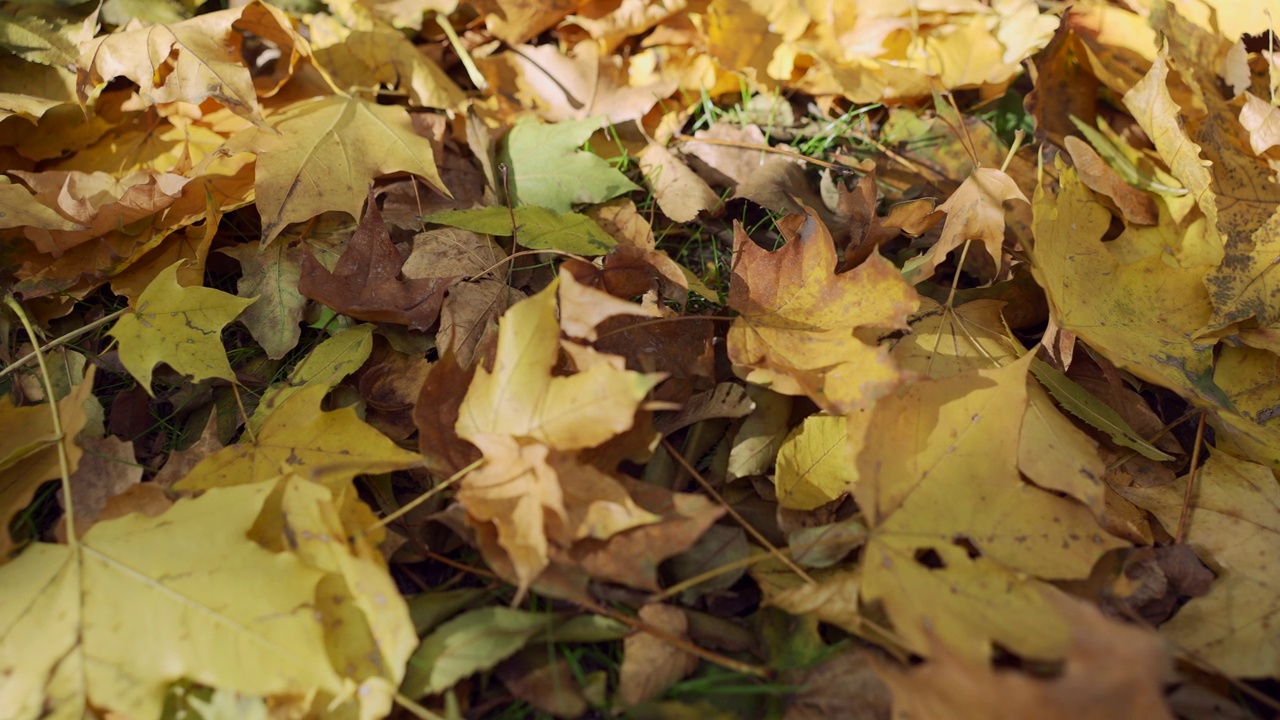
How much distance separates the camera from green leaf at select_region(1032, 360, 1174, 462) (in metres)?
1.06

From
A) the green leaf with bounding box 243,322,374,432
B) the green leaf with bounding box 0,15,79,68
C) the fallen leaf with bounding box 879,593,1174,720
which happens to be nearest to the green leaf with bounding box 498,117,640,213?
the green leaf with bounding box 243,322,374,432

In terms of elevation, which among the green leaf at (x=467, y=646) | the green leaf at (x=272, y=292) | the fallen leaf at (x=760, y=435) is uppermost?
the green leaf at (x=272, y=292)

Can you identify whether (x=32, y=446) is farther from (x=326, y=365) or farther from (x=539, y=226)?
(x=539, y=226)

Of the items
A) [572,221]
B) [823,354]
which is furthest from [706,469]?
[572,221]

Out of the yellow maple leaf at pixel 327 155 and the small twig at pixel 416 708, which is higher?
the yellow maple leaf at pixel 327 155

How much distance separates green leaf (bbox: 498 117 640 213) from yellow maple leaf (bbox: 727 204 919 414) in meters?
0.31

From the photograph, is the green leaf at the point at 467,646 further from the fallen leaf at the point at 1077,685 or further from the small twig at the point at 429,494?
the fallen leaf at the point at 1077,685

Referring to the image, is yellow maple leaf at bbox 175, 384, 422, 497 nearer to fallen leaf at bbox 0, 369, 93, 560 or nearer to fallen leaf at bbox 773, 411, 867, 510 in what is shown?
fallen leaf at bbox 0, 369, 93, 560

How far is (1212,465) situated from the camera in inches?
41.3

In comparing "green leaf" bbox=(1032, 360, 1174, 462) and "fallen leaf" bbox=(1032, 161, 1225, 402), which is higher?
"fallen leaf" bbox=(1032, 161, 1225, 402)

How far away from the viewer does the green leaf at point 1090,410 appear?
41.8 inches

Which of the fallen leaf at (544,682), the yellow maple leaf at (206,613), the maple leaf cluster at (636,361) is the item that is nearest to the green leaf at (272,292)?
the maple leaf cluster at (636,361)

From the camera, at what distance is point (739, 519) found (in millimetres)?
1004

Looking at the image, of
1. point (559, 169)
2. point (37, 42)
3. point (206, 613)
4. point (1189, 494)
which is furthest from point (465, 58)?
point (1189, 494)
